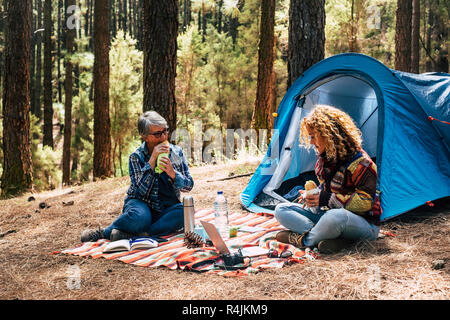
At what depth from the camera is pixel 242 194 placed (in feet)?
16.8

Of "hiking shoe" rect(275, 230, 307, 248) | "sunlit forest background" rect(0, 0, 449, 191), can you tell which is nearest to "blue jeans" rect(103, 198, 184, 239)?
"hiking shoe" rect(275, 230, 307, 248)

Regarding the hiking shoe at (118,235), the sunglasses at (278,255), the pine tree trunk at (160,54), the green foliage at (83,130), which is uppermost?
the pine tree trunk at (160,54)

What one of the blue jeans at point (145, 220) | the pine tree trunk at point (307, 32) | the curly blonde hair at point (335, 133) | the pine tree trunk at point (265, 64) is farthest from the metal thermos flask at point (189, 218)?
the pine tree trunk at point (265, 64)

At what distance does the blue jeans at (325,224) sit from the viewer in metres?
3.09

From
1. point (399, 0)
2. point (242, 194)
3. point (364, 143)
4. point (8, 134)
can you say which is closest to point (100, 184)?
point (8, 134)

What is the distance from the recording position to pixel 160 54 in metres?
5.73

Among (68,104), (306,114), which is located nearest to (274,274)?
(306,114)

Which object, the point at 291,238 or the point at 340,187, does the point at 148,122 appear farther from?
the point at 340,187

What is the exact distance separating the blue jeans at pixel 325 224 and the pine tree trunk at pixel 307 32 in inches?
104

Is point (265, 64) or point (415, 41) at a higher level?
point (415, 41)

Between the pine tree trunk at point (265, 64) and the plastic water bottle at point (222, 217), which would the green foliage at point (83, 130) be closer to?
the pine tree trunk at point (265, 64)

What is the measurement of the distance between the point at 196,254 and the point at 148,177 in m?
0.87

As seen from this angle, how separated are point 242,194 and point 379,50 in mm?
13859

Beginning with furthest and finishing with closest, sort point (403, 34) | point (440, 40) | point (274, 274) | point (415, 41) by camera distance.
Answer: point (440, 40) < point (415, 41) < point (403, 34) < point (274, 274)
